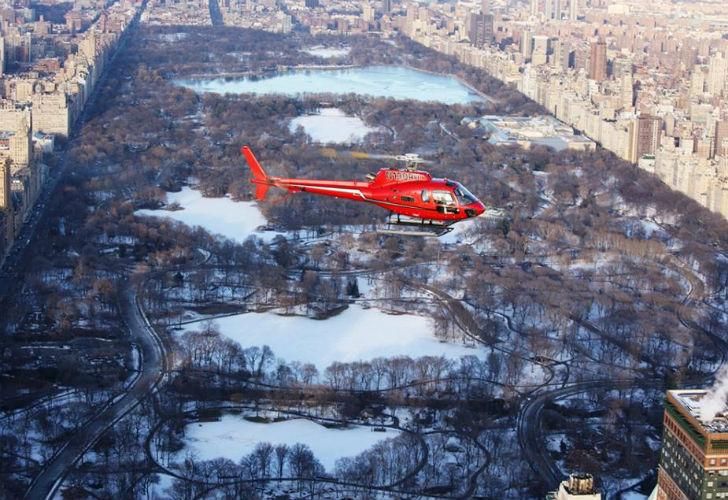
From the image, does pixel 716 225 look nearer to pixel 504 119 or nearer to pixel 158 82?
pixel 504 119

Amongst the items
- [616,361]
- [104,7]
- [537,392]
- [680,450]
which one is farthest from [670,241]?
[104,7]

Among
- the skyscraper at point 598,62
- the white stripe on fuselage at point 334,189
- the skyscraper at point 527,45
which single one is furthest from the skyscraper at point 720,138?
the white stripe on fuselage at point 334,189

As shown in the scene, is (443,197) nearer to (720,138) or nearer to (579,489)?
(579,489)

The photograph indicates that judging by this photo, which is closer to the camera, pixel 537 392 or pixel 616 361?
pixel 537 392

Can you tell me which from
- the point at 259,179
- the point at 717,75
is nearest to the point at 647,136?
the point at 717,75

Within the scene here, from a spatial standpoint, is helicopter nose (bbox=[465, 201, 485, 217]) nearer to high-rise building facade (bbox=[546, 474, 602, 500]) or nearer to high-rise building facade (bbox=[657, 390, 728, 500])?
high-rise building facade (bbox=[657, 390, 728, 500])

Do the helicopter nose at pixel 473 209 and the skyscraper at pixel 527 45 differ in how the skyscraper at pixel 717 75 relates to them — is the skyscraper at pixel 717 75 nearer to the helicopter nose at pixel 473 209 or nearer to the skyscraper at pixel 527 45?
the skyscraper at pixel 527 45
